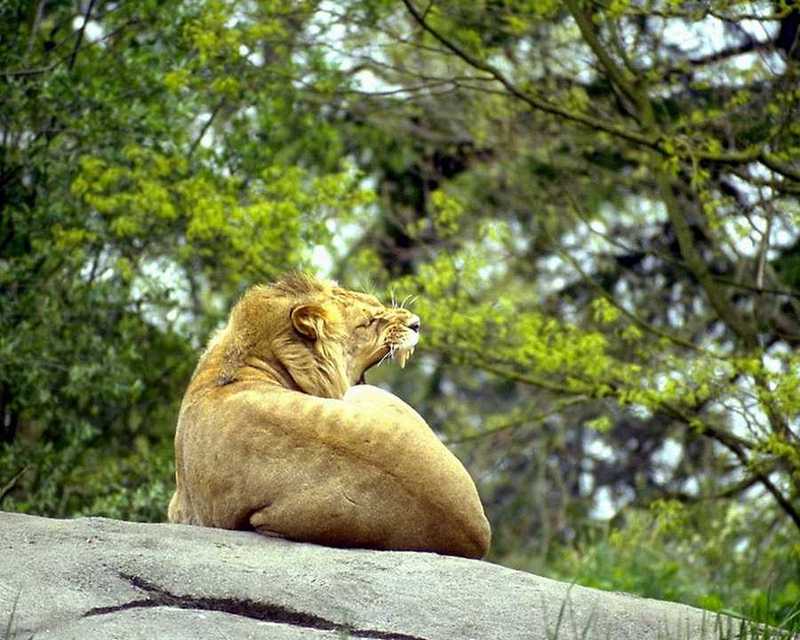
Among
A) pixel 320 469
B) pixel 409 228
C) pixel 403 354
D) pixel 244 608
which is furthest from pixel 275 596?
pixel 409 228

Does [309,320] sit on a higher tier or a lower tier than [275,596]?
higher

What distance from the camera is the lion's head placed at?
6.85 metres

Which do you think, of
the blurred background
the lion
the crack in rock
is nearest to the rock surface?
the crack in rock

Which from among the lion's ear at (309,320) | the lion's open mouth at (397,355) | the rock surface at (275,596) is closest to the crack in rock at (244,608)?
the rock surface at (275,596)

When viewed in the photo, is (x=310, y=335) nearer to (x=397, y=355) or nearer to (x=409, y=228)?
(x=397, y=355)

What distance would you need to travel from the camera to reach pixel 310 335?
686 centimetres

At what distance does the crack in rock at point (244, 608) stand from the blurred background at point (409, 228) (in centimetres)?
451

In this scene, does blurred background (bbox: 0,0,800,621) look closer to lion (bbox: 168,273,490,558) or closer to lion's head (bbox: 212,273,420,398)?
lion's head (bbox: 212,273,420,398)

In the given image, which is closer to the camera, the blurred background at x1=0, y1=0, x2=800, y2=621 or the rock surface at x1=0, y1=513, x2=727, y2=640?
the rock surface at x1=0, y1=513, x2=727, y2=640

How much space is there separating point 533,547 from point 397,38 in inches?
351

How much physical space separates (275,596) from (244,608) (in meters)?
0.12

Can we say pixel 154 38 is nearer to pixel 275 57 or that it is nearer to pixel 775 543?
pixel 275 57

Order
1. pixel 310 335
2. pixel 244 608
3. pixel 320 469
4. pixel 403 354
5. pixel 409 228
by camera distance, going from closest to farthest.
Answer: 1. pixel 244 608
2. pixel 320 469
3. pixel 310 335
4. pixel 403 354
5. pixel 409 228

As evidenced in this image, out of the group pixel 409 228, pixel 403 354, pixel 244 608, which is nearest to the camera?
pixel 244 608
